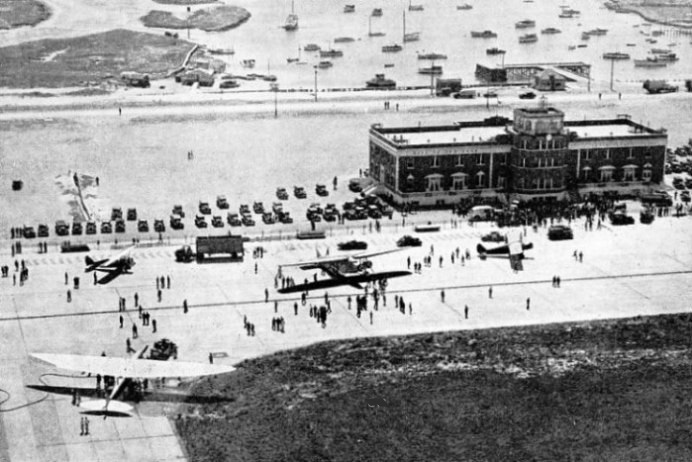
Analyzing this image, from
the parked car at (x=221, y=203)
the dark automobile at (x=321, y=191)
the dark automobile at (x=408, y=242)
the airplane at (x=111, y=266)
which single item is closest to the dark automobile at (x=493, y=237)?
the dark automobile at (x=408, y=242)

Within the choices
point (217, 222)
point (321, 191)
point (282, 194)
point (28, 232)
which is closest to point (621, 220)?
point (321, 191)

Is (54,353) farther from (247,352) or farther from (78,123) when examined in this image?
(78,123)

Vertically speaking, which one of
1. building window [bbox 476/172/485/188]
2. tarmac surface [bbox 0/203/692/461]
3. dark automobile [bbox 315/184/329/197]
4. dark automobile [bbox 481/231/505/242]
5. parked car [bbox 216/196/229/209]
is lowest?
tarmac surface [bbox 0/203/692/461]

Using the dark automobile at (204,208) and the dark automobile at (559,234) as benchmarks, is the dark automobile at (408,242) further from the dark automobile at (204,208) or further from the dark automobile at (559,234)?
the dark automobile at (204,208)

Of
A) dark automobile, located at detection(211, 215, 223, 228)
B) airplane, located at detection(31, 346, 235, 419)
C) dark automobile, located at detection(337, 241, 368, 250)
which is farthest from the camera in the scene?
dark automobile, located at detection(211, 215, 223, 228)

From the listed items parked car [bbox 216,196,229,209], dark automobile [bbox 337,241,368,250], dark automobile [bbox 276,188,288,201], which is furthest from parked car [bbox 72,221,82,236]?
dark automobile [bbox 337,241,368,250]

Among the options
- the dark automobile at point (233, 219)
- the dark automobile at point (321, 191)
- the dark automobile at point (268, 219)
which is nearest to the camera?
the dark automobile at point (233, 219)

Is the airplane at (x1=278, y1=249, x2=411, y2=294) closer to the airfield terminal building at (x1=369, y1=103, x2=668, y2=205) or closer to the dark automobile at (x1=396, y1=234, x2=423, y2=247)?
the dark automobile at (x1=396, y1=234, x2=423, y2=247)
